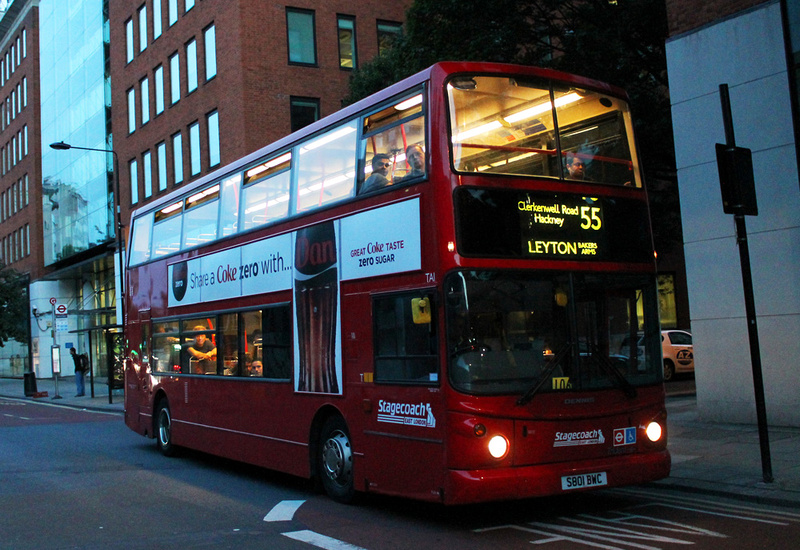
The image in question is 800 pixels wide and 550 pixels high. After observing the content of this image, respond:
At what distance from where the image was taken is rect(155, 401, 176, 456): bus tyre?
1368 centimetres

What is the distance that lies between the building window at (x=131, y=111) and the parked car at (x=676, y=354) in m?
26.3

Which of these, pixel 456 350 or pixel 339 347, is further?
pixel 339 347

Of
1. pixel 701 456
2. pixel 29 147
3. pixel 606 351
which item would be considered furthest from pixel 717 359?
pixel 29 147

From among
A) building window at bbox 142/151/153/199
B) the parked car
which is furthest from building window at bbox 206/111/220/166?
the parked car

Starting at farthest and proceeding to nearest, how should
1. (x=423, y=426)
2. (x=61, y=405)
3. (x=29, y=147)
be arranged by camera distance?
(x=29, y=147) < (x=61, y=405) < (x=423, y=426)

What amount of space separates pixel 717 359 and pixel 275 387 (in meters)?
7.22

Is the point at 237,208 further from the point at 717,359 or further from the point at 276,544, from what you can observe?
the point at 717,359

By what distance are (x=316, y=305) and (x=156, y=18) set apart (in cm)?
3147

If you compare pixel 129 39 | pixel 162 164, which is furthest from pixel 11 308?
pixel 129 39

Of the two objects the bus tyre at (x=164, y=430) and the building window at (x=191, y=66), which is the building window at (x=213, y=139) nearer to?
the building window at (x=191, y=66)

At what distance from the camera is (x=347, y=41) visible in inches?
1299

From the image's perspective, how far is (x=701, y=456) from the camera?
413 inches

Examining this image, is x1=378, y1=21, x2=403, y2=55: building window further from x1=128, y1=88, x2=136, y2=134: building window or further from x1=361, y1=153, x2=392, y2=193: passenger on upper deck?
x1=361, y1=153, x2=392, y2=193: passenger on upper deck

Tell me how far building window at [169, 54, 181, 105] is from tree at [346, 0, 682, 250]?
17.7 meters
